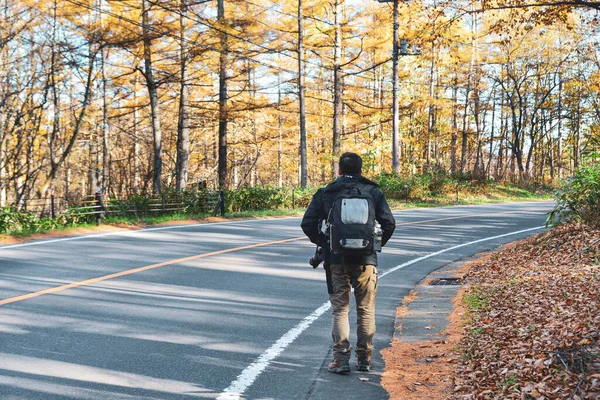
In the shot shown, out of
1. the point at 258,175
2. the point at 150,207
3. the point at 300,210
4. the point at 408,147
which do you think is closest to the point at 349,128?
the point at 408,147

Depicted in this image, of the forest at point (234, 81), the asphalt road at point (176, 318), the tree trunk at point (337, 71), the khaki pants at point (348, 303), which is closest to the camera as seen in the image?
the asphalt road at point (176, 318)

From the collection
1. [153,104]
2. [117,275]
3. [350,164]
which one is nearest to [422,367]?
[350,164]

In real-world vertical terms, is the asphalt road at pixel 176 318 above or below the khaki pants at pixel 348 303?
below

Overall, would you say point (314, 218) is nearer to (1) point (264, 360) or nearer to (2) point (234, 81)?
(1) point (264, 360)

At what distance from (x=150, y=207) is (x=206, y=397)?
55.3ft

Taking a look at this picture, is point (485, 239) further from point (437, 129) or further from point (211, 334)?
point (437, 129)

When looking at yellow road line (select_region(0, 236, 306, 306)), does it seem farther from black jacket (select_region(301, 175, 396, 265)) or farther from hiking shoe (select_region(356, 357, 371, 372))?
hiking shoe (select_region(356, 357, 371, 372))

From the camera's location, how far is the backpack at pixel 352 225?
17.3 ft

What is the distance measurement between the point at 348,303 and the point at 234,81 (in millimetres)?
25110

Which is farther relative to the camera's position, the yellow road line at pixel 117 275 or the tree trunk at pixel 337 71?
the tree trunk at pixel 337 71

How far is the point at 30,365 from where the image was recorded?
526 cm

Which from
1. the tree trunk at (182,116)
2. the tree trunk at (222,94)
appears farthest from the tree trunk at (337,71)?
the tree trunk at (182,116)

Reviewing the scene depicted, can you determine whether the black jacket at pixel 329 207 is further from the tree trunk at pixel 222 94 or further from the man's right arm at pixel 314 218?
the tree trunk at pixel 222 94

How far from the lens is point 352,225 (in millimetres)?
5293
